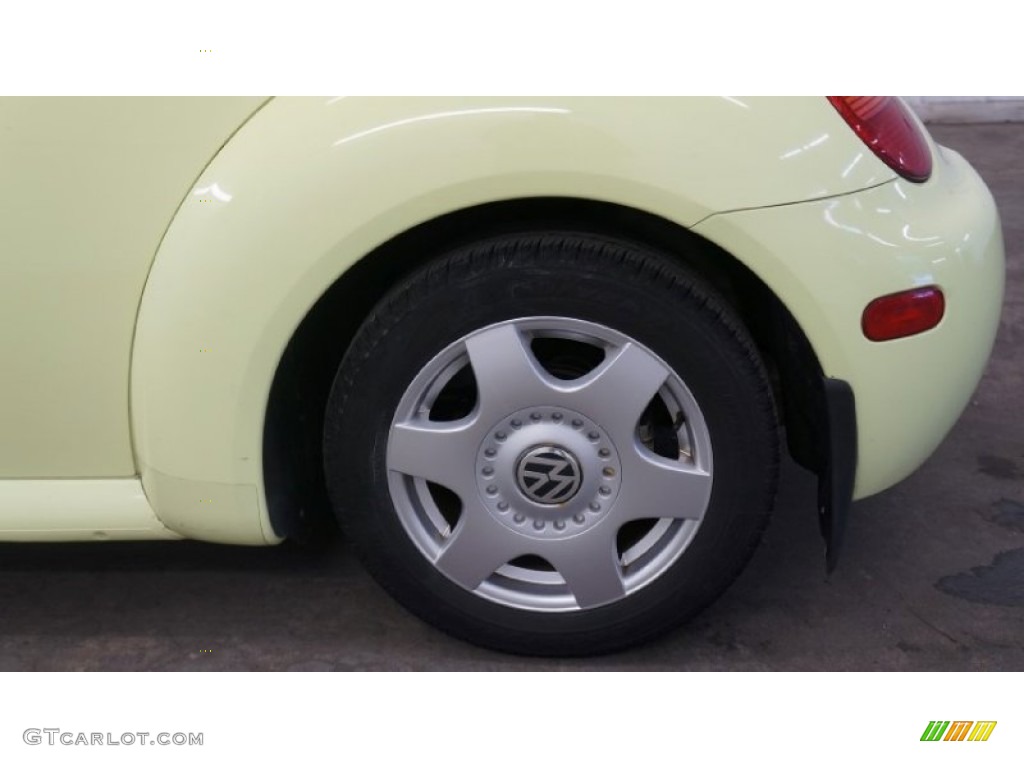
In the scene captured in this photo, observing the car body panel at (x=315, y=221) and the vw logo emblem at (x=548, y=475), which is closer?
the car body panel at (x=315, y=221)

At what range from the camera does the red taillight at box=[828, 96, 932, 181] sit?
6.61 ft

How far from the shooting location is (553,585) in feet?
7.39

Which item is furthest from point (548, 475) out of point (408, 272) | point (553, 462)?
point (408, 272)

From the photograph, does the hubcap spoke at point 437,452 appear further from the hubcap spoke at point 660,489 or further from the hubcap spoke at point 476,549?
the hubcap spoke at point 660,489

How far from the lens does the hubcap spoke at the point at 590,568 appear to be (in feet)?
7.14

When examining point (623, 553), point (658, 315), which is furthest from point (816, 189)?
point (623, 553)

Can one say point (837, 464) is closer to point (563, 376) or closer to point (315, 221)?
point (563, 376)

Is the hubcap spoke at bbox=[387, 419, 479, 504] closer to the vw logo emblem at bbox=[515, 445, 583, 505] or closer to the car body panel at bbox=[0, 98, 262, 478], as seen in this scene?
the vw logo emblem at bbox=[515, 445, 583, 505]

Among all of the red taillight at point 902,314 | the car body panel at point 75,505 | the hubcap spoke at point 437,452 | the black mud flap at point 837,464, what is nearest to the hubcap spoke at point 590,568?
the hubcap spoke at point 437,452

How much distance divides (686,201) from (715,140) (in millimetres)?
105

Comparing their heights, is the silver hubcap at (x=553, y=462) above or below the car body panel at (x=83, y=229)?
below

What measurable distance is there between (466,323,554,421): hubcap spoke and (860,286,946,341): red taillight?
0.54m
